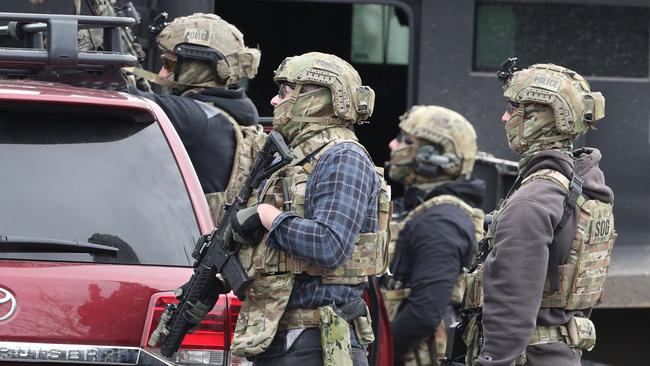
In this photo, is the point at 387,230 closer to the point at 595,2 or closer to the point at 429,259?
the point at 429,259

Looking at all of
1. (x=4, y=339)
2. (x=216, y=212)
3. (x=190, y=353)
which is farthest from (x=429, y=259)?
(x=4, y=339)

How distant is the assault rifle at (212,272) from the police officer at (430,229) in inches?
94.3

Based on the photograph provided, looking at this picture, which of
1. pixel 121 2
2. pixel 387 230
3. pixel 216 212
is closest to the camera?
pixel 387 230

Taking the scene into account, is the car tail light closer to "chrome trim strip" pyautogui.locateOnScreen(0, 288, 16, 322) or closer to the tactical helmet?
"chrome trim strip" pyautogui.locateOnScreen(0, 288, 16, 322)

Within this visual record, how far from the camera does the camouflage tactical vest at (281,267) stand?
428cm

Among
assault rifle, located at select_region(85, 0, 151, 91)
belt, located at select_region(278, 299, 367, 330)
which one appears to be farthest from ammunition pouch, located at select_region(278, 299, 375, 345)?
assault rifle, located at select_region(85, 0, 151, 91)

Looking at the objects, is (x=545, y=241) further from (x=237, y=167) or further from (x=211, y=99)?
(x=211, y=99)

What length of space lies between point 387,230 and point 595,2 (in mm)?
4569

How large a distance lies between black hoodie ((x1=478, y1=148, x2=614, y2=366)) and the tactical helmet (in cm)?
182

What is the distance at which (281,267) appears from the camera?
4352mm

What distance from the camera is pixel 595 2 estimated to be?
8.71 meters

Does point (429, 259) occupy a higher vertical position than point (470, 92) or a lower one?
lower

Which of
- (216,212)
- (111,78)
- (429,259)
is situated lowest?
(429,259)

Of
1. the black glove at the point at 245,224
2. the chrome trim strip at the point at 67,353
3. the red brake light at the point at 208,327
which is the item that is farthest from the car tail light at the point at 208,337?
the black glove at the point at 245,224
